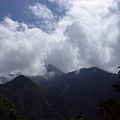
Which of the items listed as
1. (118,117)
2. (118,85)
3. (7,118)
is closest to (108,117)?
(118,117)

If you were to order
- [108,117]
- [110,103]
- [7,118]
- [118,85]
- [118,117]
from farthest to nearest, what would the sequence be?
1. [7,118]
2. [110,103]
3. [108,117]
4. [118,117]
5. [118,85]

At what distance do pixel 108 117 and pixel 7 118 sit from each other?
134 meters

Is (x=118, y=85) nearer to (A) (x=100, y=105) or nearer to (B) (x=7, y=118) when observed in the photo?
(A) (x=100, y=105)

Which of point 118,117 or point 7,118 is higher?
point 7,118

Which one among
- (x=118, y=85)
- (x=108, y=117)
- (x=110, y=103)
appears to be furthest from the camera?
(x=110, y=103)

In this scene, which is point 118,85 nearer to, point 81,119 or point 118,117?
point 118,117

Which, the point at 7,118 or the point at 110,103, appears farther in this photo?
the point at 7,118

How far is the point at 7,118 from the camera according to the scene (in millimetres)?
199625

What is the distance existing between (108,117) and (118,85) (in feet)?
82.7

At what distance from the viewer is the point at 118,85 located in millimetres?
53500

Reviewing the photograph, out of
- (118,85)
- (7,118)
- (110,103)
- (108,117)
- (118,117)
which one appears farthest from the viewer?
(7,118)

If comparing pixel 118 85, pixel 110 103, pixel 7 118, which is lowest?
pixel 118 85

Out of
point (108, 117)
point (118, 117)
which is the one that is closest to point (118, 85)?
point (118, 117)

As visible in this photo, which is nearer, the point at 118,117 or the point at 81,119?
the point at 118,117
